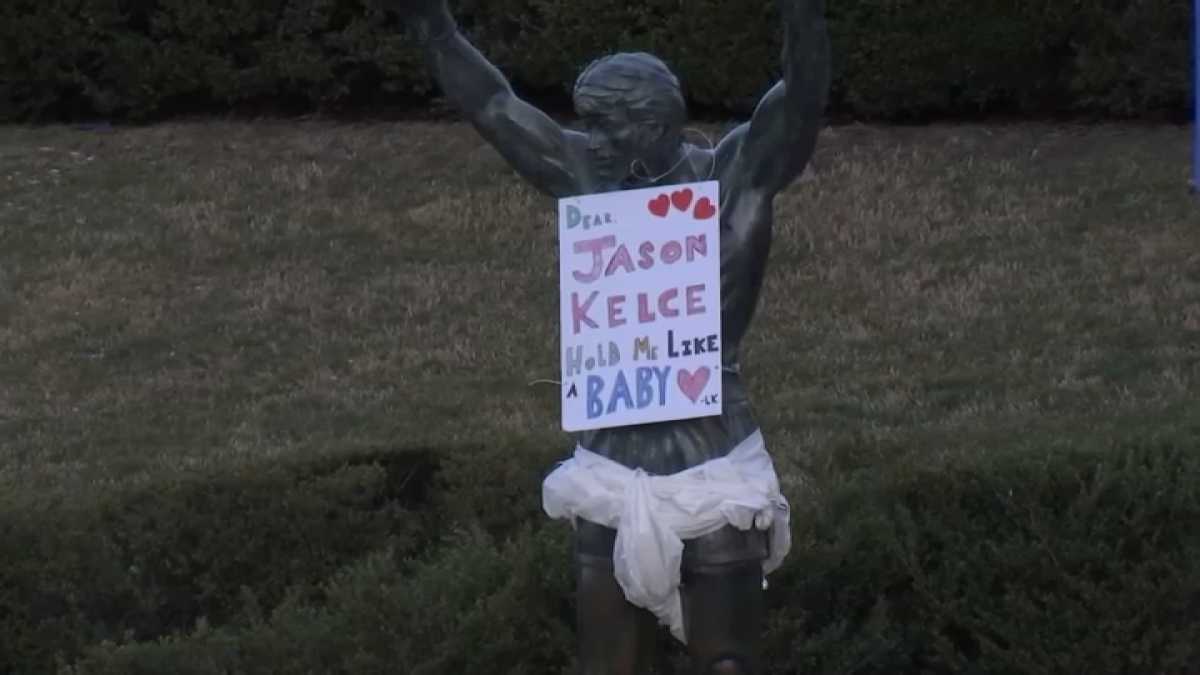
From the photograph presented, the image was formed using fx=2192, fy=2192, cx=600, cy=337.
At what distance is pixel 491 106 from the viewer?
432 centimetres

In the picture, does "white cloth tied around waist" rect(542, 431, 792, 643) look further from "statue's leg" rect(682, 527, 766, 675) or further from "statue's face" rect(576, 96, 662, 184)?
"statue's face" rect(576, 96, 662, 184)

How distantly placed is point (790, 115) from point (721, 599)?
89cm

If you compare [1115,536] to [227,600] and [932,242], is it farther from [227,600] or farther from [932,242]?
[932,242]

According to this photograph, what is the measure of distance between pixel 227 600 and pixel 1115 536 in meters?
2.42

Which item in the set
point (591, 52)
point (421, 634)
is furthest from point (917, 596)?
point (591, 52)

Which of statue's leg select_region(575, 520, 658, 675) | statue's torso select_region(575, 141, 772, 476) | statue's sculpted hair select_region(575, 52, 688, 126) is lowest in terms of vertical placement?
statue's leg select_region(575, 520, 658, 675)

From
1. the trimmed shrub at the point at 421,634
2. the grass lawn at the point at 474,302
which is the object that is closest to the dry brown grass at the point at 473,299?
the grass lawn at the point at 474,302

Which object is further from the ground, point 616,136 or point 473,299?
point 616,136

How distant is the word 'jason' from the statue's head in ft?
0.44

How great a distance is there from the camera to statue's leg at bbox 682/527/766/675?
4.02 meters

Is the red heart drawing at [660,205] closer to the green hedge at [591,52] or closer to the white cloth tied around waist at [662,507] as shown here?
the white cloth tied around waist at [662,507]

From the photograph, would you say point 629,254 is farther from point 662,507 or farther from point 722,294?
point 662,507

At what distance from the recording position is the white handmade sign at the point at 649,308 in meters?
4.00

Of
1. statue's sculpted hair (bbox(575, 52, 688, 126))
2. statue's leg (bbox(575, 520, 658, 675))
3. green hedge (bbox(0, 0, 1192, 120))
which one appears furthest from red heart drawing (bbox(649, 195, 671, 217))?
green hedge (bbox(0, 0, 1192, 120))
